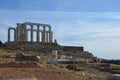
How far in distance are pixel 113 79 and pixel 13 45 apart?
66607mm

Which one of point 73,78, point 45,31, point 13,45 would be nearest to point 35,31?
point 45,31

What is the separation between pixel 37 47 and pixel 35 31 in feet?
46.2

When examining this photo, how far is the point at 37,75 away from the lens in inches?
762

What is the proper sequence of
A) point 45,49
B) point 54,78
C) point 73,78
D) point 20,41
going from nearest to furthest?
point 54,78
point 73,78
point 45,49
point 20,41

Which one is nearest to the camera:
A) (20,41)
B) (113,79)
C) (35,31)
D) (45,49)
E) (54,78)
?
(113,79)

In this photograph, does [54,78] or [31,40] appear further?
[31,40]

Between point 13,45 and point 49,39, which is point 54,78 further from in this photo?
point 49,39

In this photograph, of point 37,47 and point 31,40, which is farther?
point 31,40

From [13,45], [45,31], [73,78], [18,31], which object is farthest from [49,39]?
[73,78]

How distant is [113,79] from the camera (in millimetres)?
16578

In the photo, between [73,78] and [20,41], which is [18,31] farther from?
[73,78]

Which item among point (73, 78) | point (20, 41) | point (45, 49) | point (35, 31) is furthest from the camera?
point (35, 31)

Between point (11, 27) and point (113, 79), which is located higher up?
Result: point (11, 27)

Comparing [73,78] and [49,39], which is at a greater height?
[49,39]
